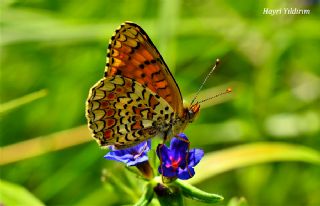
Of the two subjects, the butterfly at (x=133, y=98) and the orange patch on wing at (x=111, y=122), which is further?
the orange patch on wing at (x=111, y=122)

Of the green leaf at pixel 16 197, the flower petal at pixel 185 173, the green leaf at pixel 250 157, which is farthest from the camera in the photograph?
the green leaf at pixel 250 157

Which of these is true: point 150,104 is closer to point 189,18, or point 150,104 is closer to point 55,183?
point 55,183

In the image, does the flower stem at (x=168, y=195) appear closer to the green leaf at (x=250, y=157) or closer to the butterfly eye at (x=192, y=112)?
the butterfly eye at (x=192, y=112)

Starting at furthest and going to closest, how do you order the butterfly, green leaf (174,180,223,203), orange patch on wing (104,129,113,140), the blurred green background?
the blurred green background → orange patch on wing (104,129,113,140) → the butterfly → green leaf (174,180,223,203)

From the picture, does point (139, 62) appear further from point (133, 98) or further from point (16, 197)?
point (16, 197)

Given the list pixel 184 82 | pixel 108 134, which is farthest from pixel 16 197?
pixel 184 82

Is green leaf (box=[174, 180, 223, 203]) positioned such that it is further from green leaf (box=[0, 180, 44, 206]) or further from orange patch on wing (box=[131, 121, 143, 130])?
green leaf (box=[0, 180, 44, 206])

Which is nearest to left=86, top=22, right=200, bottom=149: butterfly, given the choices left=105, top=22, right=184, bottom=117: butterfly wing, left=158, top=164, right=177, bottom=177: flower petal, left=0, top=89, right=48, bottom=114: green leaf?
left=105, top=22, right=184, bottom=117: butterfly wing

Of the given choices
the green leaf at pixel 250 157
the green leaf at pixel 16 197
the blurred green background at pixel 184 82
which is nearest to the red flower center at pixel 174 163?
the green leaf at pixel 16 197
